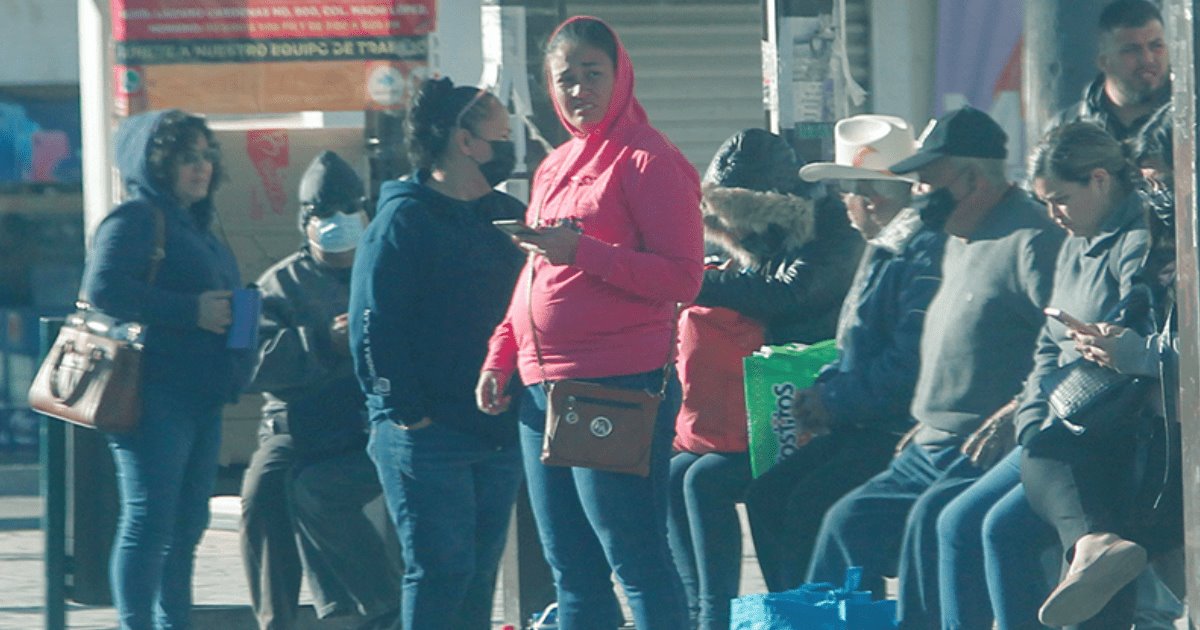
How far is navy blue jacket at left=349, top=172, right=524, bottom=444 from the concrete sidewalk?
1.62 metres

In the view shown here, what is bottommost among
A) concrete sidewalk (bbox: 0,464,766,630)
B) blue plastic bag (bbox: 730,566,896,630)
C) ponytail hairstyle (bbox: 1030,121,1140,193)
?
concrete sidewalk (bbox: 0,464,766,630)

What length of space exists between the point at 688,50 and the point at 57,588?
689 cm

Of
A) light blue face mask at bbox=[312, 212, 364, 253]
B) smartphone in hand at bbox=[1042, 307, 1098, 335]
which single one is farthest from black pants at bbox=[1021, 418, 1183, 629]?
light blue face mask at bbox=[312, 212, 364, 253]

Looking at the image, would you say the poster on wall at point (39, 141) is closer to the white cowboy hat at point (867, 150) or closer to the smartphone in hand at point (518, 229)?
the white cowboy hat at point (867, 150)

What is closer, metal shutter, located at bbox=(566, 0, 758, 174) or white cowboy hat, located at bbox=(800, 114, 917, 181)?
white cowboy hat, located at bbox=(800, 114, 917, 181)

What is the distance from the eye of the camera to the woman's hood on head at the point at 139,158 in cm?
605

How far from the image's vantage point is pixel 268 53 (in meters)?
9.68

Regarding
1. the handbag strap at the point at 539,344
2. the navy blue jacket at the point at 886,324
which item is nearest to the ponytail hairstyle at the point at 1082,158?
the navy blue jacket at the point at 886,324

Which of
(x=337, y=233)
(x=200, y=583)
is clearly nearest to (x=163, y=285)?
(x=337, y=233)

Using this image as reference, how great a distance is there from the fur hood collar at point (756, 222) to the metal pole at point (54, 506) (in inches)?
80.9

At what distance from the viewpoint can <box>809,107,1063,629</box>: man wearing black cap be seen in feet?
17.8

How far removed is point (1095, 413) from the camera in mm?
4922

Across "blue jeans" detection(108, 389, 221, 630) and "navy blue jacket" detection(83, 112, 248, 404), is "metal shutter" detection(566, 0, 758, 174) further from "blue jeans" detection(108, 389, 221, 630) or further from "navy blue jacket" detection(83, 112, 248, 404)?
"blue jeans" detection(108, 389, 221, 630)

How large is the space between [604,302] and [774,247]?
149 cm
